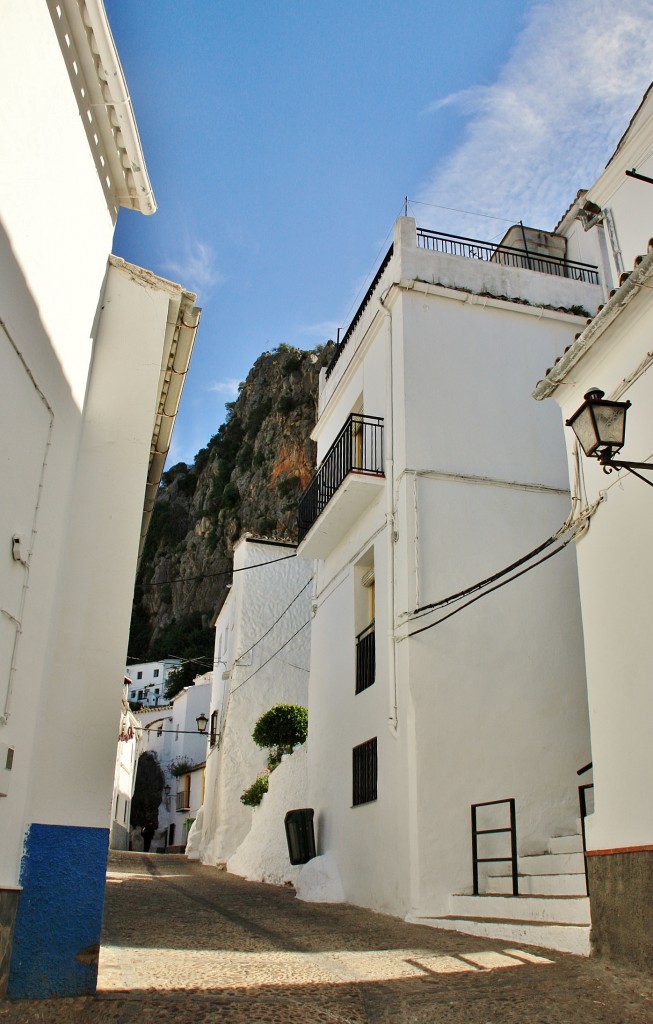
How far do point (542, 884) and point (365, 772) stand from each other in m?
3.33

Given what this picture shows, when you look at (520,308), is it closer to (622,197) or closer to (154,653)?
(622,197)

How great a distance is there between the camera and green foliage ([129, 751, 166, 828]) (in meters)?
A: 42.9

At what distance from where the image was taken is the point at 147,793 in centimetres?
4334

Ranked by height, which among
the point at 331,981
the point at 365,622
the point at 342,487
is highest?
the point at 342,487

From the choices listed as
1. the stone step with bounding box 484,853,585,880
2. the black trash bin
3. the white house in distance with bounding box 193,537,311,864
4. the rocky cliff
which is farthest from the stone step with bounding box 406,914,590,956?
the rocky cliff

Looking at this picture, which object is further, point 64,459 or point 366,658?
point 366,658

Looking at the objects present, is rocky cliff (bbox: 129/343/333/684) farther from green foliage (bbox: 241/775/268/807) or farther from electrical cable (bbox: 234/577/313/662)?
green foliage (bbox: 241/775/268/807)

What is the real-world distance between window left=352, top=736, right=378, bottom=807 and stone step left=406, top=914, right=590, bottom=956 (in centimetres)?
229

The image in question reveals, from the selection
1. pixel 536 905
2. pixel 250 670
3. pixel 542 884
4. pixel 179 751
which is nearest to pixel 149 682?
pixel 179 751

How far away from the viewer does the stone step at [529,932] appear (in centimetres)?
560

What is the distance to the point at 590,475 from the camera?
6.52 m

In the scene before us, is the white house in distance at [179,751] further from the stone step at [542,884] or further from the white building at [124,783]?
the stone step at [542,884]

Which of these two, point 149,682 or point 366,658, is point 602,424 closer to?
point 366,658

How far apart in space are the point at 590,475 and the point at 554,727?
3.94 m
